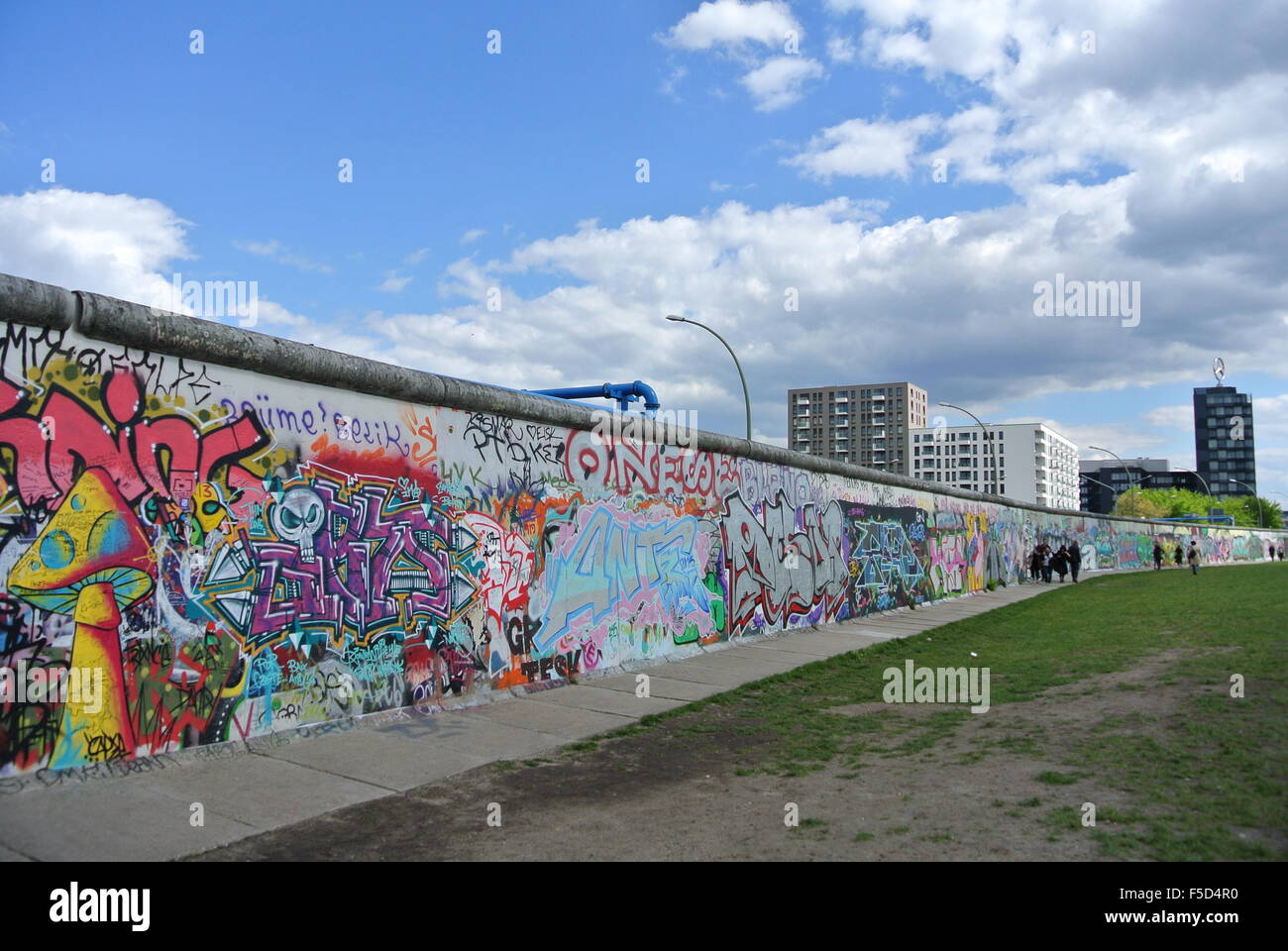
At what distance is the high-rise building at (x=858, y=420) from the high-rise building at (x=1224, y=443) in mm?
58734

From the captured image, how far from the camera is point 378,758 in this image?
6.68 meters

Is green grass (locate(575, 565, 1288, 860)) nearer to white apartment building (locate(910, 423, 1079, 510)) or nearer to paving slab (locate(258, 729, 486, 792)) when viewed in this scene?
paving slab (locate(258, 729, 486, 792))

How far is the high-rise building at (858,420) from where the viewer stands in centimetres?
17488

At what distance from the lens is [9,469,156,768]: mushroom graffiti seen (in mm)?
5543

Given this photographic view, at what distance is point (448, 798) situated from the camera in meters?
5.78

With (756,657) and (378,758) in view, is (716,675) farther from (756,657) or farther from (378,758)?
(378,758)

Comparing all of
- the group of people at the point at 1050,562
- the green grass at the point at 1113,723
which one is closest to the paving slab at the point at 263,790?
the green grass at the point at 1113,723

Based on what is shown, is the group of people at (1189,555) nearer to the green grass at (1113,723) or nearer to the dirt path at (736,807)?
the green grass at (1113,723)

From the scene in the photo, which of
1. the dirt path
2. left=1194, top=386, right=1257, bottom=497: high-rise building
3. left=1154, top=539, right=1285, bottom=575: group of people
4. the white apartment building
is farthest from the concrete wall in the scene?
left=1194, top=386, right=1257, bottom=497: high-rise building

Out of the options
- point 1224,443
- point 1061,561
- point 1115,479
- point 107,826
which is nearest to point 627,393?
point 107,826

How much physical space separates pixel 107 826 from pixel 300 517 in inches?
108

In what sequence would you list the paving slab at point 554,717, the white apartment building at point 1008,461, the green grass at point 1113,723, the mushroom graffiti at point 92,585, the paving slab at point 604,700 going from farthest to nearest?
the white apartment building at point 1008,461
the paving slab at point 604,700
the paving slab at point 554,717
the mushroom graffiti at point 92,585
the green grass at point 1113,723

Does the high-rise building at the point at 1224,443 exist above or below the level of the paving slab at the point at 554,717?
above
